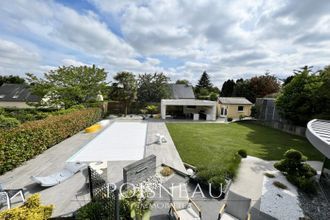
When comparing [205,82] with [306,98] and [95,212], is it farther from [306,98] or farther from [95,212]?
[95,212]

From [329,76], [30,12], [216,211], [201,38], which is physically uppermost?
[201,38]

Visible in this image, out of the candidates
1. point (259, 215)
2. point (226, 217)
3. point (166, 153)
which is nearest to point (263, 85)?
point (166, 153)

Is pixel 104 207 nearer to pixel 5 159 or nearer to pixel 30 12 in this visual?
pixel 5 159

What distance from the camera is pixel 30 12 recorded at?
8125 mm

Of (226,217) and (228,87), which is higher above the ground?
(228,87)

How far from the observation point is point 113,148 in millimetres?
11516

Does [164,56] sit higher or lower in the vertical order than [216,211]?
higher

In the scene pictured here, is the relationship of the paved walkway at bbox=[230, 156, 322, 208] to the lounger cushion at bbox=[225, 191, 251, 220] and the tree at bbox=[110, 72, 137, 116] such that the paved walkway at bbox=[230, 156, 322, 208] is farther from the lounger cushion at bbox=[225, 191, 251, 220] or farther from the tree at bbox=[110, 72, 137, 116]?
the tree at bbox=[110, 72, 137, 116]

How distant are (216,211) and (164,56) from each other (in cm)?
1853

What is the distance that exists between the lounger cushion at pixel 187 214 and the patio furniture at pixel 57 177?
5.03 metres

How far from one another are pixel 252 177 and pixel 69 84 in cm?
2120

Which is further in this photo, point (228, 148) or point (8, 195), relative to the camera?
point (228, 148)

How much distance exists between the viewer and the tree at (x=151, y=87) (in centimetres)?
2895

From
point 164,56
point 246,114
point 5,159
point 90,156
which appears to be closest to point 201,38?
point 164,56
